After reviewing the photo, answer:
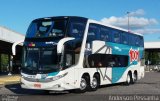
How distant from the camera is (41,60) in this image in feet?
63.4

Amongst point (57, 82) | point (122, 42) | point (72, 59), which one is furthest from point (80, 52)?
point (122, 42)

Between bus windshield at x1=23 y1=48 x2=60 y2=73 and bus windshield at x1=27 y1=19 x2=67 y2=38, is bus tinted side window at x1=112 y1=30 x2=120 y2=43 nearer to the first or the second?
bus windshield at x1=27 y1=19 x2=67 y2=38

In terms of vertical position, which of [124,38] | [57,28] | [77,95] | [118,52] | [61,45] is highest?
[57,28]

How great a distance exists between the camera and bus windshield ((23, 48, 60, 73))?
19.1 meters

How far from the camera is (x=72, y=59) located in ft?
65.4

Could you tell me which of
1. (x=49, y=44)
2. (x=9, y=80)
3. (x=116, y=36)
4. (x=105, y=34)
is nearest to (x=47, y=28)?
(x=49, y=44)

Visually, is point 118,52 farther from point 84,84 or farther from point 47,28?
point 47,28

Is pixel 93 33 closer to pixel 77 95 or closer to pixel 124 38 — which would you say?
pixel 77 95

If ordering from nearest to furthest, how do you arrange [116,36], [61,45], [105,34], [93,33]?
1. [61,45]
2. [93,33]
3. [105,34]
4. [116,36]

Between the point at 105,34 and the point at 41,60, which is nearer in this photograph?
the point at 41,60

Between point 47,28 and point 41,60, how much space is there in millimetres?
1713

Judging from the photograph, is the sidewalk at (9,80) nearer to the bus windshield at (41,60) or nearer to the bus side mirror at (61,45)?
the bus windshield at (41,60)

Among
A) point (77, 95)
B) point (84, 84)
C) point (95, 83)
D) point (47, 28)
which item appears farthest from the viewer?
point (95, 83)

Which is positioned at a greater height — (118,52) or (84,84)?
(118,52)
